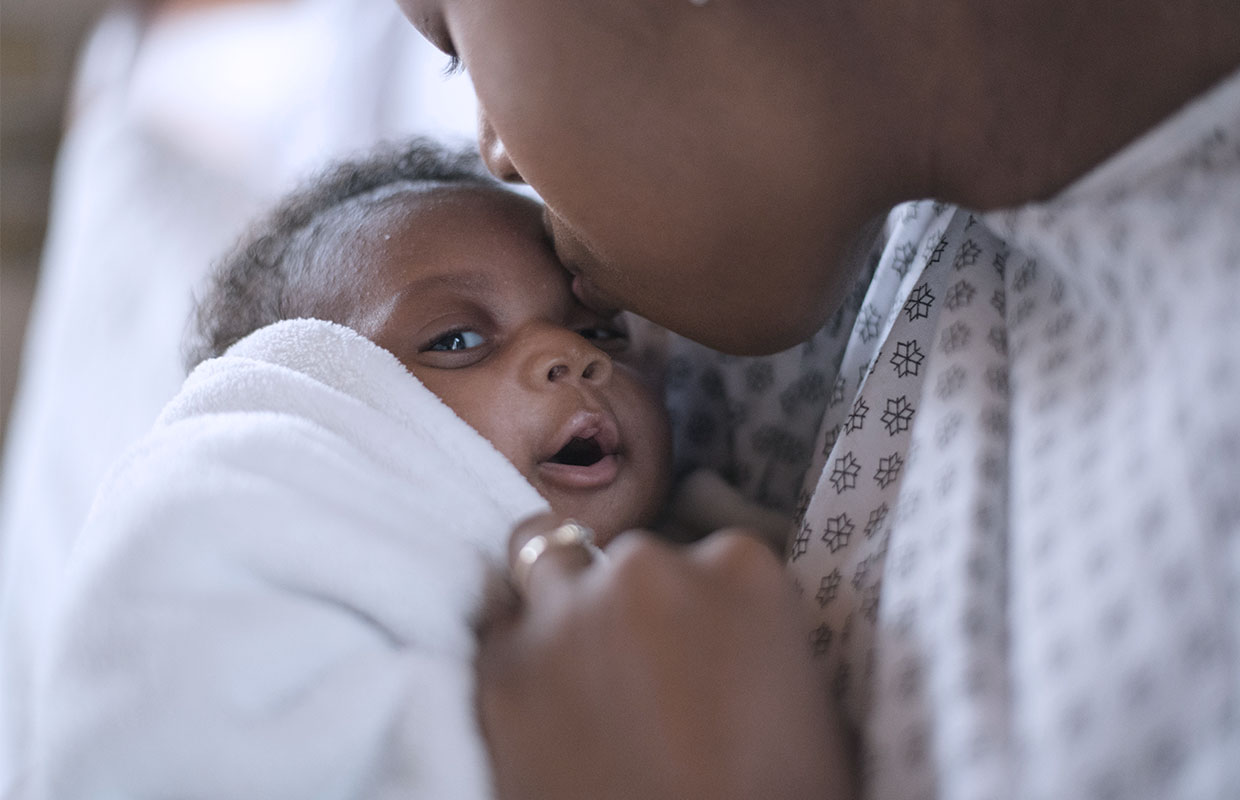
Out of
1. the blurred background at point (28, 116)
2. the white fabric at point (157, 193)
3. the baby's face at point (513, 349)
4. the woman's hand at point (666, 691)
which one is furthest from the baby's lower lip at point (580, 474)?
the blurred background at point (28, 116)

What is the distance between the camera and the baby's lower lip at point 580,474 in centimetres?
88

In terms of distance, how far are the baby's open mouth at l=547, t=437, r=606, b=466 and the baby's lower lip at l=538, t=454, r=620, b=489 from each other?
19 millimetres

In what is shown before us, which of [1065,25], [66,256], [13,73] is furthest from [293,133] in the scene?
[13,73]

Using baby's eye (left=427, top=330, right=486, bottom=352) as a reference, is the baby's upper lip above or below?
below

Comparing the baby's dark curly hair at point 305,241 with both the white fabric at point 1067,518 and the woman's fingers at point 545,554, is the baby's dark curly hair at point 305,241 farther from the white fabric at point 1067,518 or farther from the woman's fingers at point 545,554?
the white fabric at point 1067,518

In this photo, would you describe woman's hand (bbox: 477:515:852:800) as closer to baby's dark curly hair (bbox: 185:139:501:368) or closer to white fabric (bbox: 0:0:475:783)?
baby's dark curly hair (bbox: 185:139:501:368)

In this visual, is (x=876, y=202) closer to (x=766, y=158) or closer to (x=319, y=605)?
(x=766, y=158)

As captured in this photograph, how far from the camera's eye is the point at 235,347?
2.93ft

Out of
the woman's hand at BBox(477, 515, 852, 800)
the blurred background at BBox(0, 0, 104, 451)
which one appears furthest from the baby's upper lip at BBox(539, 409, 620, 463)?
Result: the blurred background at BBox(0, 0, 104, 451)

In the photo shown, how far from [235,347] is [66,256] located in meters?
1.60

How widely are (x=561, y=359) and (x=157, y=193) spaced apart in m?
1.44

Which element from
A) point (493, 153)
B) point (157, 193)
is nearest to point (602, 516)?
point (493, 153)

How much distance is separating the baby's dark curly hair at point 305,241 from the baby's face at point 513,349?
48mm

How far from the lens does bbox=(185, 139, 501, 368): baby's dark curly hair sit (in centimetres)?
99
